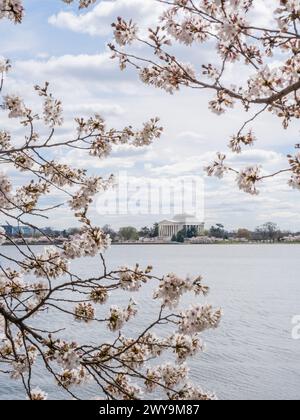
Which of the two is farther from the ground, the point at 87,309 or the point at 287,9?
the point at 287,9

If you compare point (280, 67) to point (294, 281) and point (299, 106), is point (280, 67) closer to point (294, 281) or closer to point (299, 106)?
point (299, 106)

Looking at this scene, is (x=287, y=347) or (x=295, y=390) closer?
(x=295, y=390)

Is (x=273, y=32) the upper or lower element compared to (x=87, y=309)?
upper

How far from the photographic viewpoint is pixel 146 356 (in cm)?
629

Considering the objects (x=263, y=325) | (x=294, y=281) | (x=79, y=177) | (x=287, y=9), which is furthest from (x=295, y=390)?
(x=294, y=281)

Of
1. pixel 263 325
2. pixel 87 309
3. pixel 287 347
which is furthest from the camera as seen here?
pixel 263 325

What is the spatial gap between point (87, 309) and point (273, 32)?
3.10 meters

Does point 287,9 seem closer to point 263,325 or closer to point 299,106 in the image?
point 299,106

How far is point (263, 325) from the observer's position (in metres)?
31.1

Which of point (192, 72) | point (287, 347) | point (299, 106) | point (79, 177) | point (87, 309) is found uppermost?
point (192, 72)

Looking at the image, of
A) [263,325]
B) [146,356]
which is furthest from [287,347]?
[146,356]

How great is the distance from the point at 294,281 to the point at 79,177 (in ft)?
180

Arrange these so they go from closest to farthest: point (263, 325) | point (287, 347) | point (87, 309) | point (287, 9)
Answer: point (287, 9), point (87, 309), point (287, 347), point (263, 325)
